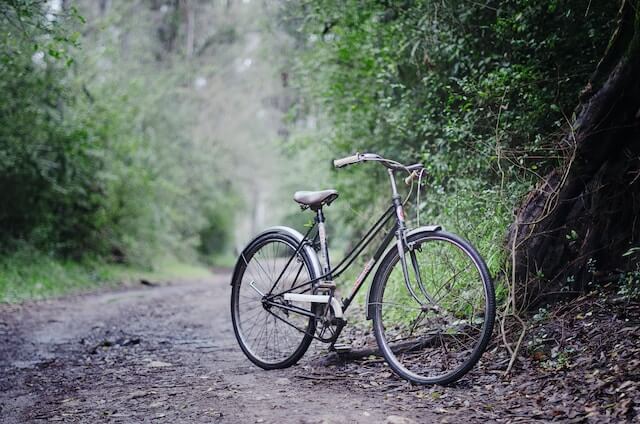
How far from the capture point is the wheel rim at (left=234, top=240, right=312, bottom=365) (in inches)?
174

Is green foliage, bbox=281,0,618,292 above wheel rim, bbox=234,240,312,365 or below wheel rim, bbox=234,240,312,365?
above

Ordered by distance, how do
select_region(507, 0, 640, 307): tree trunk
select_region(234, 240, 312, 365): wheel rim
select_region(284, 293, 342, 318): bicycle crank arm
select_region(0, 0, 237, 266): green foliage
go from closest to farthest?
select_region(507, 0, 640, 307): tree trunk → select_region(284, 293, 342, 318): bicycle crank arm → select_region(234, 240, 312, 365): wheel rim → select_region(0, 0, 237, 266): green foliage

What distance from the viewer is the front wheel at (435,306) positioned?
3.61 metres

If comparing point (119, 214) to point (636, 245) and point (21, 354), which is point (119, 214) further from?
point (636, 245)

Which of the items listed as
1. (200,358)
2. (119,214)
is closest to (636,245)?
(200,358)

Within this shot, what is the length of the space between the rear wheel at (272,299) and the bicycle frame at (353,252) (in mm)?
41

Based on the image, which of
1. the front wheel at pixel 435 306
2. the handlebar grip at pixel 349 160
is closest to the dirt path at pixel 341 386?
the front wheel at pixel 435 306

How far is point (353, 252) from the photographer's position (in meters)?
3.99

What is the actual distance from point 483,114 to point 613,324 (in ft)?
7.05

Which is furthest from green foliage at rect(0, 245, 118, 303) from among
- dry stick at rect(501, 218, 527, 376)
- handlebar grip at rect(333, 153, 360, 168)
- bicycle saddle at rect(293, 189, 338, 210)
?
dry stick at rect(501, 218, 527, 376)

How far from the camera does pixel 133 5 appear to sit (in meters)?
18.1

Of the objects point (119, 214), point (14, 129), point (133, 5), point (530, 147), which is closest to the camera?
point (530, 147)

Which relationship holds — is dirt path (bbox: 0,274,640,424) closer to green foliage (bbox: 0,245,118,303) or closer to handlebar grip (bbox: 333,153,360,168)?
handlebar grip (bbox: 333,153,360,168)

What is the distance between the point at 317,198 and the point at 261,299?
3.13 feet
